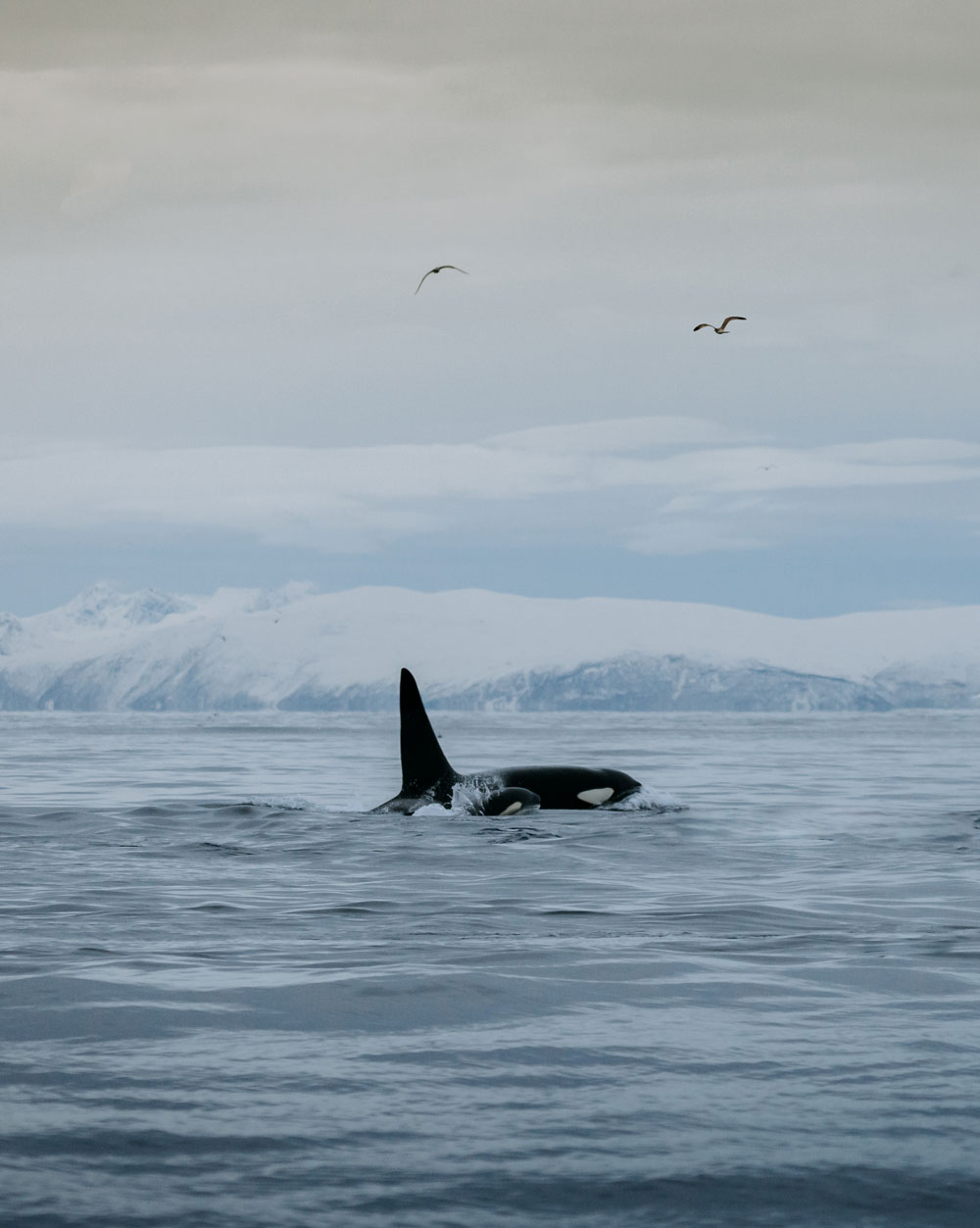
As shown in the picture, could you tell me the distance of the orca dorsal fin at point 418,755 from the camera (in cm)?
2027

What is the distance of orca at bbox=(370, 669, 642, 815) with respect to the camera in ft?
65.6

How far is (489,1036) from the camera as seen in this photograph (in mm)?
6555

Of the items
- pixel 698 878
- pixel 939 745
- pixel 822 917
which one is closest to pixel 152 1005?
pixel 822 917

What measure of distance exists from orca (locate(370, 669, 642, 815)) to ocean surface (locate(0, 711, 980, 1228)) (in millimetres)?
4583

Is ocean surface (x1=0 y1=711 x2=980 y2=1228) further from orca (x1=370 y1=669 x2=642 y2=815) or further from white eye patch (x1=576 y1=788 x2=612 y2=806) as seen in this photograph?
white eye patch (x1=576 y1=788 x2=612 y2=806)

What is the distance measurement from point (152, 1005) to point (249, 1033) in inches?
31.4

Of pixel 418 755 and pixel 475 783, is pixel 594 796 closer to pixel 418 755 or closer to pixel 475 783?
pixel 475 783

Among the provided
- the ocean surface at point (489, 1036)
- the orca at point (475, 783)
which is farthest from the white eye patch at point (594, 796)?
the ocean surface at point (489, 1036)

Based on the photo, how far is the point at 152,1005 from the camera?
710 cm

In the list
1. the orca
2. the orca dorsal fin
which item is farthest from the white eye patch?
the orca dorsal fin

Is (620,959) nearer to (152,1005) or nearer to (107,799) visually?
(152,1005)

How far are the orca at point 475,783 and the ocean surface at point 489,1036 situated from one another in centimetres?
458

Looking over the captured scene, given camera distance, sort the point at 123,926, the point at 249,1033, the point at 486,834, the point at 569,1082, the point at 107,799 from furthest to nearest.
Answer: the point at 107,799, the point at 486,834, the point at 123,926, the point at 249,1033, the point at 569,1082

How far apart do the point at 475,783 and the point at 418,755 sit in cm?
89
